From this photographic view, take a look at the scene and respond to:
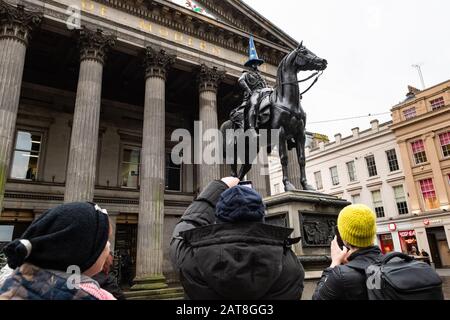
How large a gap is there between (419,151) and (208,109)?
71.6 ft

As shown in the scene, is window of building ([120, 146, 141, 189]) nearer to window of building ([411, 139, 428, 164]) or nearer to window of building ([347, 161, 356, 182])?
window of building ([347, 161, 356, 182])

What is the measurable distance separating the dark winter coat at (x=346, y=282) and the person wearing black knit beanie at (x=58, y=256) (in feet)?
4.34

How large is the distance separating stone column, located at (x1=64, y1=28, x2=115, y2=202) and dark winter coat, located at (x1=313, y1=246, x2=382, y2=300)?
10874 mm

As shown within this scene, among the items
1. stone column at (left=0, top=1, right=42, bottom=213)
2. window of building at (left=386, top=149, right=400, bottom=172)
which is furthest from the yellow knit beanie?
window of building at (left=386, top=149, right=400, bottom=172)

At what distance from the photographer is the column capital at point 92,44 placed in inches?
515

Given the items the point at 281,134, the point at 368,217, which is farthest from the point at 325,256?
the point at 368,217

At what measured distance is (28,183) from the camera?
15.4m

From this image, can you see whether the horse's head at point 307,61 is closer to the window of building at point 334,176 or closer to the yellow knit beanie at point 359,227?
the yellow knit beanie at point 359,227

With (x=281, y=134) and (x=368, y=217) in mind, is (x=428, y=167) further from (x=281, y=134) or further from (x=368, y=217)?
(x=368, y=217)

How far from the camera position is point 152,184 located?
1300 cm

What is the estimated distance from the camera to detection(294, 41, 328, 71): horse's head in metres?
5.94

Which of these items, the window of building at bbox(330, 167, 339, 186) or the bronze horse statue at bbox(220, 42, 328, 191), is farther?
the window of building at bbox(330, 167, 339, 186)

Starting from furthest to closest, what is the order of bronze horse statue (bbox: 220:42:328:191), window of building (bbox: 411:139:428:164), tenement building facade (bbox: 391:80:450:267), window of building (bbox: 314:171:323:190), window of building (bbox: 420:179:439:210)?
window of building (bbox: 314:171:323:190) → window of building (bbox: 411:139:428:164) → window of building (bbox: 420:179:439:210) → tenement building facade (bbox: 391:80:450:267) → bronze horse statue (bbox: 220:42:328:191)

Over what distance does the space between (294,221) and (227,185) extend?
3.22 m
